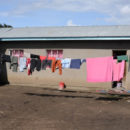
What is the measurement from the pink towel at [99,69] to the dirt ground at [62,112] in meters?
0.96

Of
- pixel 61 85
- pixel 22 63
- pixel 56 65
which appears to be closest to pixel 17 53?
pixel 22 63

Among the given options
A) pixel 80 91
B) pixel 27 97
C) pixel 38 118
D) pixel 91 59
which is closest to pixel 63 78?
pixel 80 91

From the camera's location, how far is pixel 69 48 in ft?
38.6

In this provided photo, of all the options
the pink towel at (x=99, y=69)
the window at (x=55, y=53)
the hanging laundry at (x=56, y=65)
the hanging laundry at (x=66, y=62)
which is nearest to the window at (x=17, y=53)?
the window at (x=55, y=53)

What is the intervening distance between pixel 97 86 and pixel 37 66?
3.20m

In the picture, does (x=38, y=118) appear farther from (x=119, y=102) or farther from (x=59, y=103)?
(x=119, y=102)

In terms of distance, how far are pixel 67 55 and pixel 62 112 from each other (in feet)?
16.4

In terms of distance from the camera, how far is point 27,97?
9523mm

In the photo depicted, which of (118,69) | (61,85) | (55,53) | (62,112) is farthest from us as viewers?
(55,53)

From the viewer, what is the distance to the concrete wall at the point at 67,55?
11305 millimetres

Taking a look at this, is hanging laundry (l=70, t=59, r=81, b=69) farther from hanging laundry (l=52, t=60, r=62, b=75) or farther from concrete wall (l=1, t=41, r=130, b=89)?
hanging laundry (l=52, t=60, r=62, b=75)

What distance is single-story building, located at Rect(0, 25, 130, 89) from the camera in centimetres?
1102

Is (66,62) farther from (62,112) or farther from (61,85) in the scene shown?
(62,112)

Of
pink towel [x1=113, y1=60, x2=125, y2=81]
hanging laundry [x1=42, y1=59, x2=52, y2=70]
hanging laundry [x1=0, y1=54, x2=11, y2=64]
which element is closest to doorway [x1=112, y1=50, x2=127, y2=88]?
pink towel [x1=113, y1=60, x2=125, y2=81]
